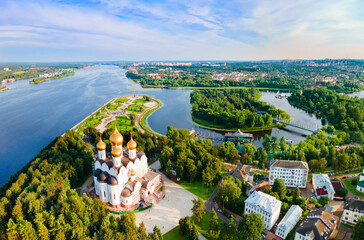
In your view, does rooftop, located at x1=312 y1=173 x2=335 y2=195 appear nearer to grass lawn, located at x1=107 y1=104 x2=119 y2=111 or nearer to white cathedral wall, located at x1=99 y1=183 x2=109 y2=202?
white cathedral wall, located at x1=99 y1=183 x2=109 y2=202

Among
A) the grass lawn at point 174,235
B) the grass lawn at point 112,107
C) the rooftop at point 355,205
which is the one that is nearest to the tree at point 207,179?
the grass lawn at point 174,235

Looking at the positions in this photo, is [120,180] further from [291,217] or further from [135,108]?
[135,108]

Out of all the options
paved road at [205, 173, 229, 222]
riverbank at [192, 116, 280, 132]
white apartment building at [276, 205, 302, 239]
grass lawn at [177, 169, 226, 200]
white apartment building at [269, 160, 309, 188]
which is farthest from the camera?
riverbank at [192, 116, 280, 132]

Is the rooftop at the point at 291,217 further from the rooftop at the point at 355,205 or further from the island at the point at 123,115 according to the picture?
the island at the point at 123,115

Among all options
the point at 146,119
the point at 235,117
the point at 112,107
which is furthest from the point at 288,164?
the point at 112,107

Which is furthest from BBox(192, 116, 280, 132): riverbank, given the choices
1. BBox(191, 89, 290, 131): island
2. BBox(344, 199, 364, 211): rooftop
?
BBox(344, 199, 364, 211): rooftop
